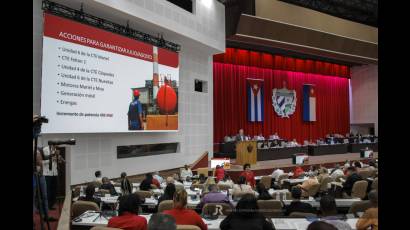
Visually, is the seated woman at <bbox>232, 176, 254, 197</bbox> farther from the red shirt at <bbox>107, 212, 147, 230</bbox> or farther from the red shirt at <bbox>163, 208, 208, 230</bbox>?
the red shirt at <bbox>107, 212, 147, 230</bbox>

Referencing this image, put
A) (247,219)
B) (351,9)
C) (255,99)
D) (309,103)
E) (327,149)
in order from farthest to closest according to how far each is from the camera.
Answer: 1. (309,103)
2. (351,9)
3. (327,149)
4. (255,99)
5. (247,219)

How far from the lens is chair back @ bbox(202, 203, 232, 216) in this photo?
16.3 feet

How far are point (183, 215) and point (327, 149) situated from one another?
1695cm

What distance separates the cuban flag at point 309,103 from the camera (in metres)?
21.7

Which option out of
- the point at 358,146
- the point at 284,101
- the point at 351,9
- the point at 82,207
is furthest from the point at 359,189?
the point at 351,9

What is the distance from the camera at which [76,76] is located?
884 cm

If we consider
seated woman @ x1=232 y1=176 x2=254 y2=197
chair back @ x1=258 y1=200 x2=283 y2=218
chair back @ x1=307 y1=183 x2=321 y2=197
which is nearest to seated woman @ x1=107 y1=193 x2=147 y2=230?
chair back @ x1=258 y1=200 x2=283 y2=218

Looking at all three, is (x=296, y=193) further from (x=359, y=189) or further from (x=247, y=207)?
(x=247, y=207)

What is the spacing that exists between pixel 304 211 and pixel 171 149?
8.74 meters

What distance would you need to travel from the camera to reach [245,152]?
14227 mm

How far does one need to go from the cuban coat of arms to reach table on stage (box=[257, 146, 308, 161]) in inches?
108
